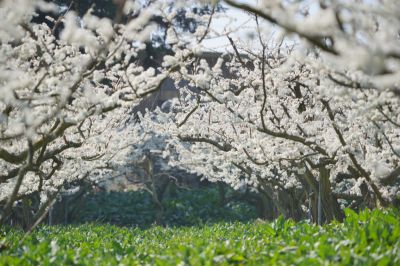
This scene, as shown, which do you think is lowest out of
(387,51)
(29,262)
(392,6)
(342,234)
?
(29,262)

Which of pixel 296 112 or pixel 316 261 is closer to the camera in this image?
pixel 316 261

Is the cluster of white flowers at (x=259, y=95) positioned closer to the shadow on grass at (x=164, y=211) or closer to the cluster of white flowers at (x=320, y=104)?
the cluster of white flowers at (x=320, y=104)

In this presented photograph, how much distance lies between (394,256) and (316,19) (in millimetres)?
2459

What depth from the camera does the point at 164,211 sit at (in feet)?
84.7

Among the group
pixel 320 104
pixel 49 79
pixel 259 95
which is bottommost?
pixel 49 79

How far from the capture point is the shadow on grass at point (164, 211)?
2520cm

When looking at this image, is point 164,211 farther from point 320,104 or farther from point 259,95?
point 320,104

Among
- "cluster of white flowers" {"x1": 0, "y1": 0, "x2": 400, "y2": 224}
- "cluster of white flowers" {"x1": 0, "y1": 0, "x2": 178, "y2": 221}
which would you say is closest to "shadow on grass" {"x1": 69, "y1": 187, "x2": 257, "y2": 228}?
"cluster of white flowers" {"x1": 0, "y1": 0, "x2": 400, "y2": 224}

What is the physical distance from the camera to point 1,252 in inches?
288

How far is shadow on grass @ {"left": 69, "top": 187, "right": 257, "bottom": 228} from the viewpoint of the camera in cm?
2520

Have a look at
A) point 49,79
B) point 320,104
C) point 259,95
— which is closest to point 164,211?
point 259,95

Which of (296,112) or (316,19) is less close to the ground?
(296,112)

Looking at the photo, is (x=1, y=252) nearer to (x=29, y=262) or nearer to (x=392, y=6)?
(x=29, y=262)

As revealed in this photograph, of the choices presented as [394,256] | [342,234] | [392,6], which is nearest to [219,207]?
[342,234]
